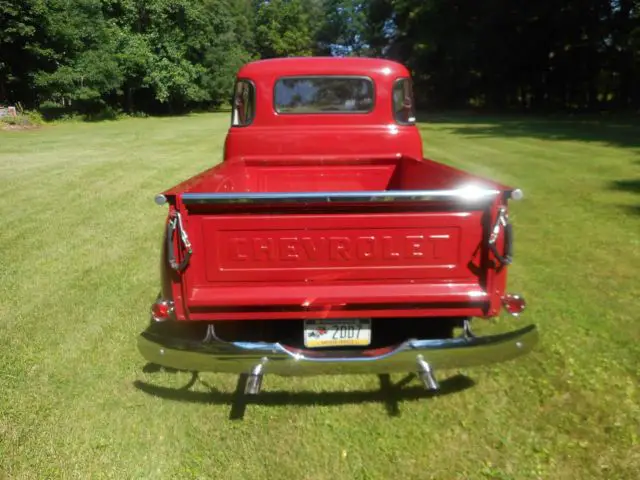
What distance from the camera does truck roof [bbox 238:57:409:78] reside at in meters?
5.52

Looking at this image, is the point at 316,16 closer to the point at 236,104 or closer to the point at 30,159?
the point at 30,159

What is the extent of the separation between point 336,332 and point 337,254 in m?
0.50

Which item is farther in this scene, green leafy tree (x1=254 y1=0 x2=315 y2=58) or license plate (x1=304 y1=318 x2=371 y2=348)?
green leafy tree (x1=254 y1=0 x2=315 y2=58)

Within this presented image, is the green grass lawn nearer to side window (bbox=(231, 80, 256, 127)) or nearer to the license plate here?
the license plate

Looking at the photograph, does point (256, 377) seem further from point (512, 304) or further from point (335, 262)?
point (512, 304)

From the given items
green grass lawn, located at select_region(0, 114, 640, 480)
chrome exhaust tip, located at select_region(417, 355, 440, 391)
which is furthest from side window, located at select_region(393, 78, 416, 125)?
chrome exhaust tip, located at select_region(417, 355, 440, 391)

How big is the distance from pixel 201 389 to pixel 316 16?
3148 inches

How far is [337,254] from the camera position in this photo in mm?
2943

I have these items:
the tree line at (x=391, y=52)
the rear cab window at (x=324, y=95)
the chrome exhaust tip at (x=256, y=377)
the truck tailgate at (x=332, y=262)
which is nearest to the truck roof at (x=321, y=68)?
the rear cab window at (x=324, y=95)

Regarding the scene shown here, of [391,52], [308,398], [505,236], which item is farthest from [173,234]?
[391,52]

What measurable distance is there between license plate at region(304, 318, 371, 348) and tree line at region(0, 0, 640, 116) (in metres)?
29.0

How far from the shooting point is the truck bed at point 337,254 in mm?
2852

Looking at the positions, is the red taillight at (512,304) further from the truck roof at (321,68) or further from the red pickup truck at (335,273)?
the truck roof at (321,68)

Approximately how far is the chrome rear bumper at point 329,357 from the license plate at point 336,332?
0.31m
